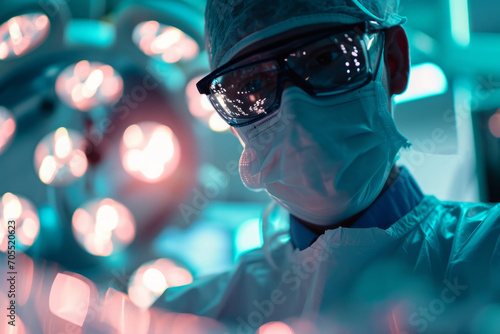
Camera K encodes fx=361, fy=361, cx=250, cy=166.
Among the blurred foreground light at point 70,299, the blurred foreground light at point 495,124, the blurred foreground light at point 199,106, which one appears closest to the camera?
the blurred foreground light at point 70,299

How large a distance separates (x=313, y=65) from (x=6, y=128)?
1.82 metres

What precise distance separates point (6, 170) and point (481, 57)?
2.54 metres

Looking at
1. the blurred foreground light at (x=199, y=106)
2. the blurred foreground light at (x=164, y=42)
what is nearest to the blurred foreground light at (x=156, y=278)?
the blurred foreground light at (x=199, y=106)

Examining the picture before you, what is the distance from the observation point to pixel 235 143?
2186 mm

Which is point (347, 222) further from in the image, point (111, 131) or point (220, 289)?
point (111, 131)

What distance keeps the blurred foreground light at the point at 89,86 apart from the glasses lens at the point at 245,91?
1092 mm

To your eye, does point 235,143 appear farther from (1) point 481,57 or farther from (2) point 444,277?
(2) point 444,277

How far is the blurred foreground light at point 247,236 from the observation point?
2.00 metres

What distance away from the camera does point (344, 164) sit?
91 cm

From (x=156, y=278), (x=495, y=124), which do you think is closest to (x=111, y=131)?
(x=156, y=278)

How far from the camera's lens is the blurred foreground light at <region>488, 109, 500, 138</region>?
173cm

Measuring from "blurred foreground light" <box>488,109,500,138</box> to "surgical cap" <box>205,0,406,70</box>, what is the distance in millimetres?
1026

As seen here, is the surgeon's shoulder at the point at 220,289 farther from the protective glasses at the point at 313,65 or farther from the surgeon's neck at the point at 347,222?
the protective glasses at the point at 313,65

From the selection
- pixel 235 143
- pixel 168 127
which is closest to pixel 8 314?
pixel 168 127
